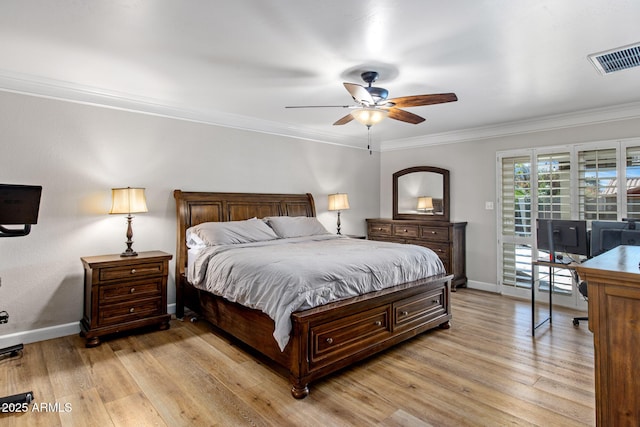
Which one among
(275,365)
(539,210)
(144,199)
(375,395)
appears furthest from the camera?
(539,210)

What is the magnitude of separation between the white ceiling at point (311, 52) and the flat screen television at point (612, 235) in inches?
53.2

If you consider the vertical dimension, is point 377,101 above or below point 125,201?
above

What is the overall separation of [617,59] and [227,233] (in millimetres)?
3832

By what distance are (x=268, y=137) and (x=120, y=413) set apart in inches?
145

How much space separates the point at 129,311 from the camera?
3.41m

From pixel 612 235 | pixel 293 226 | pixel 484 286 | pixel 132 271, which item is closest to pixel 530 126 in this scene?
pixel 612 235

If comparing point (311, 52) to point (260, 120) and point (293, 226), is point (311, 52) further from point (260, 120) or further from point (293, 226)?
point (293, 226)

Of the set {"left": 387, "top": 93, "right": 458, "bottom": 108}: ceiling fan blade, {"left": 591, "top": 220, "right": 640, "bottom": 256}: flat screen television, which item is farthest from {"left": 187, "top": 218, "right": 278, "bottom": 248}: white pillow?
{"left": 591, "top": 220, "right": 640, "bottom": 256}: flat screen television

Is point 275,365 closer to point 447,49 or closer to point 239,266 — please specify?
point 239,266

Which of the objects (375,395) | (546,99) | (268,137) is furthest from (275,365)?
(546,99)

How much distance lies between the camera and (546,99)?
388 centimetres

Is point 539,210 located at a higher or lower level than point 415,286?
higher

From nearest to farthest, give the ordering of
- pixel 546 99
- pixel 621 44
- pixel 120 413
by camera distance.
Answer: pixel 120 413, pixel 621 44, pixel 546 99

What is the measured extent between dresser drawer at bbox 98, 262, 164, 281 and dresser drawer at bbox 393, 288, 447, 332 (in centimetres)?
237
